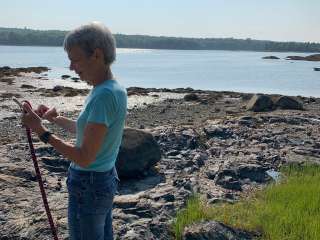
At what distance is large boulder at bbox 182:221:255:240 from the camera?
20.1 ft

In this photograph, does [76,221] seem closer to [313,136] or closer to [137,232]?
[137,232]

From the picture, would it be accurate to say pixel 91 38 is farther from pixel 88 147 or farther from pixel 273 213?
pixel 273 213

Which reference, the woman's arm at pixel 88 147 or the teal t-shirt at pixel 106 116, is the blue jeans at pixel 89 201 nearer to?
the teal t-shirt at pixel 106 116

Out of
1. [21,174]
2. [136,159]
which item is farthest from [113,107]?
[136,159]

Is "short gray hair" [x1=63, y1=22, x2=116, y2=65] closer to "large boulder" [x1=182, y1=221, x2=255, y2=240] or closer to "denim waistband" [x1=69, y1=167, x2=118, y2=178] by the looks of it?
"denim waistband" [x1=69, y1=167, x2=118, y2=178]

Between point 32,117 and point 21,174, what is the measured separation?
16.7ft

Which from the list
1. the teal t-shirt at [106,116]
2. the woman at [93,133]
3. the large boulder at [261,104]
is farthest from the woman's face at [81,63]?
the large boulder at [261,104]

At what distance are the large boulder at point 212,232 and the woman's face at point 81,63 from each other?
3181mm

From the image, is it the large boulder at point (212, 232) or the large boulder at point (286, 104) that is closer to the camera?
the large boulder at point (212, 232)

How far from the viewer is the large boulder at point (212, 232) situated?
612cm

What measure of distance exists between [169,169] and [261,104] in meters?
11.2

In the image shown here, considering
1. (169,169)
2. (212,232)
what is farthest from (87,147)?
(169,169)

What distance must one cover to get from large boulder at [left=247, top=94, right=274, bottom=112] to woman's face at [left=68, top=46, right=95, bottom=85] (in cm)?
1750

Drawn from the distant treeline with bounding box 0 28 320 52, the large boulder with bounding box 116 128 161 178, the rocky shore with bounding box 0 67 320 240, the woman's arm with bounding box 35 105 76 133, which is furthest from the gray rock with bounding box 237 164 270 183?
the distant treeline with bounding box 0 28 320 52
